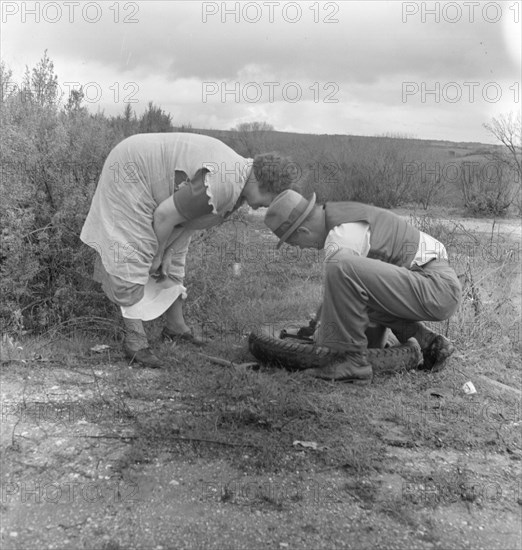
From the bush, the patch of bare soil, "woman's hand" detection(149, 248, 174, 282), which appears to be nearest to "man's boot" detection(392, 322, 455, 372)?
the patch of bare soil

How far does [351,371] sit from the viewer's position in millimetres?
4574

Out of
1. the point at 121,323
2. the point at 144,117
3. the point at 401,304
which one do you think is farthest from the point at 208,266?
the point at 144,117

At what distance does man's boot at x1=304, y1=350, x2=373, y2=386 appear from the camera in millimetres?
4570

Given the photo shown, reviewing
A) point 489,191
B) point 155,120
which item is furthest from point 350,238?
point 489,191

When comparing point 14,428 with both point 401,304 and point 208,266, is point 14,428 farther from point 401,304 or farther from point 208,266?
point 208,266

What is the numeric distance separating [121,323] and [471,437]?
2999 millimetres

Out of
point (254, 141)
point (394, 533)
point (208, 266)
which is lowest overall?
point (394, 533)

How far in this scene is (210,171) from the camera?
4367 millimetres

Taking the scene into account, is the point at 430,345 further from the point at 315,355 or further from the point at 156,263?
the point at 156,263

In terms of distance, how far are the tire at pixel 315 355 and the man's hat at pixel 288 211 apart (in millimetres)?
894

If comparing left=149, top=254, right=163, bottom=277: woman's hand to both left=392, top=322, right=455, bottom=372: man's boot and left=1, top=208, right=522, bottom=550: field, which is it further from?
left=392, top=322, right=455, bottom=372: man's boot

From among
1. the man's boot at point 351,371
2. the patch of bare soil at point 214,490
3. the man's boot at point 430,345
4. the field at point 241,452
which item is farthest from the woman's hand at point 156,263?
the man's boot at point 430,345

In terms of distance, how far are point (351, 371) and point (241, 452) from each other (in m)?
1.36

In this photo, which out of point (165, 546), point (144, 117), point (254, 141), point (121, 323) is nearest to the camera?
point (165, 546)
